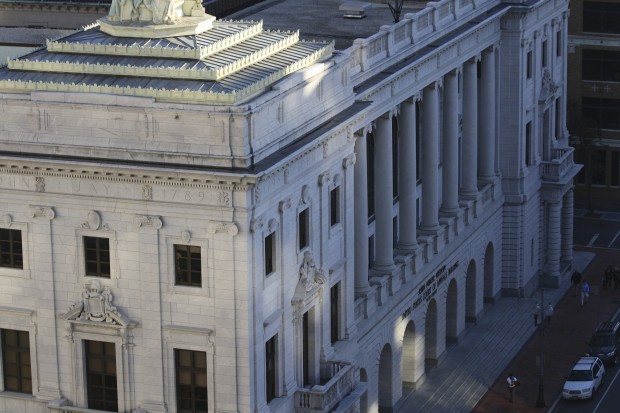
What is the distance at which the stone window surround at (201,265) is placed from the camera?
86.6 m

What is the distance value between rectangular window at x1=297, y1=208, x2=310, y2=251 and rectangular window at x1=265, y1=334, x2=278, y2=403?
518 centimetres

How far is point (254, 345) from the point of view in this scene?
87.8 m

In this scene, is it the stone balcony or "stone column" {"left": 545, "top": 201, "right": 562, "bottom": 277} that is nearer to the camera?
the stone balcony

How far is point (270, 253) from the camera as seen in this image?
89.4 m

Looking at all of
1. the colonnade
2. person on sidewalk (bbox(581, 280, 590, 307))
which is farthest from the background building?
the colonnade

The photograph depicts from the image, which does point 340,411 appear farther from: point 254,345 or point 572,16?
point 572,16

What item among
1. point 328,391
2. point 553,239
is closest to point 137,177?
point 328,391

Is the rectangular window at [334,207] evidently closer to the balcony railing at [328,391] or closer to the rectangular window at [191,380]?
the balcony railing at [328,391]

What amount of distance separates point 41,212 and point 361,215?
23818 millimetres

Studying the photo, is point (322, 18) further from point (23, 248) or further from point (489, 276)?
point (23, 248)

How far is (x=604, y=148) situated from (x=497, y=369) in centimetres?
4901

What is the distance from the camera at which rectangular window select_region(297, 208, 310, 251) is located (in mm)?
93062

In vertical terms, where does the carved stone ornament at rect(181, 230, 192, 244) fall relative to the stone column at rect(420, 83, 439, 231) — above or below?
above

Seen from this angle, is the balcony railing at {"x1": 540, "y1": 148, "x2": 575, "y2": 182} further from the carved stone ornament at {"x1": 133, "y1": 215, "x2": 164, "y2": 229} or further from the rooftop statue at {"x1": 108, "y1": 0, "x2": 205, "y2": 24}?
the carved stone ornament at {"x1": 133, "y1": 215, "x2": 164, "y2": 229}
